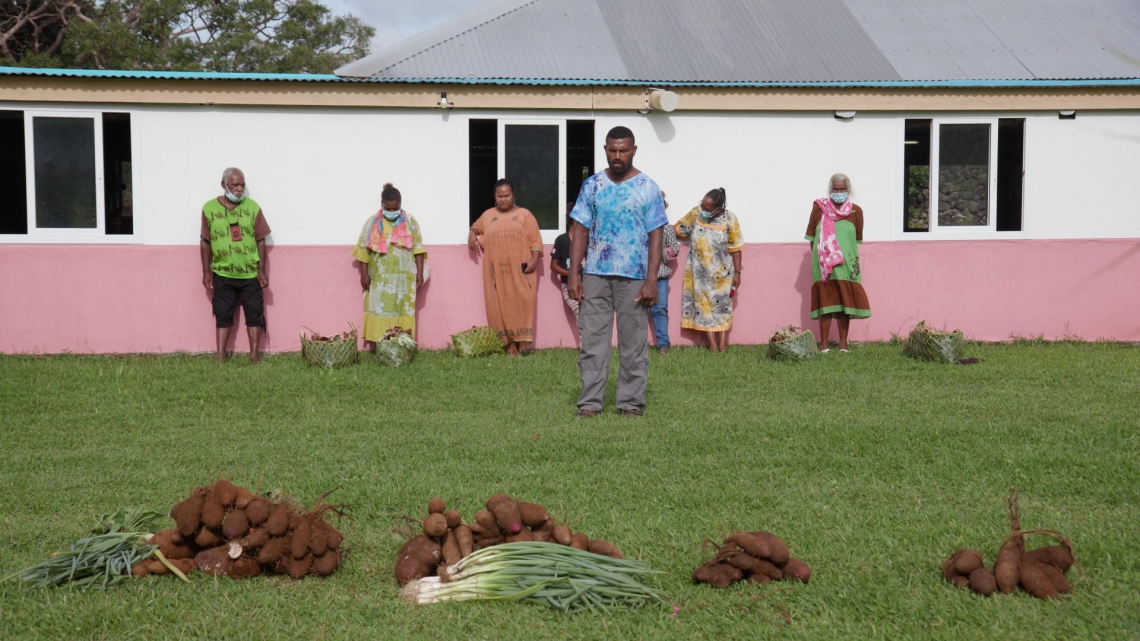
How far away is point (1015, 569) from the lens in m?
4.09

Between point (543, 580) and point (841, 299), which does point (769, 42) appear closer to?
point (841, 299)

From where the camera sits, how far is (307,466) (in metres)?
6.22

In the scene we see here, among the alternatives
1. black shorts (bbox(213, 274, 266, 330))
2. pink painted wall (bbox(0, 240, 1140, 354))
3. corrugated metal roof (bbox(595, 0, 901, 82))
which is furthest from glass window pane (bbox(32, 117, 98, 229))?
corrugated metal roof (bbox(595, 0, 901, 82))

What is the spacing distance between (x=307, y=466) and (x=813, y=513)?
2.86 metres

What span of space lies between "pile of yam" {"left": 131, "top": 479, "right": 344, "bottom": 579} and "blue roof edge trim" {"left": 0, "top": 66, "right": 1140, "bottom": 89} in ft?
23.5

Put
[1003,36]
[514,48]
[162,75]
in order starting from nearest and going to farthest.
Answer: [162,75], [514,48], [1003,36]

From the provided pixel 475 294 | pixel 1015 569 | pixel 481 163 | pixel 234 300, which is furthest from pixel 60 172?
pixel 1015 569

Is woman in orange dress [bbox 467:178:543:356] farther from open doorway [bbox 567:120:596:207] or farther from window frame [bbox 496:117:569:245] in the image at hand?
open doorway [bbox 567:120:596:207]

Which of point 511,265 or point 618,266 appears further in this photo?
point 511,265

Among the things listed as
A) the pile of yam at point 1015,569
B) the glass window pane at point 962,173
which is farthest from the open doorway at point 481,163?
the pile of yam at point 1015,569

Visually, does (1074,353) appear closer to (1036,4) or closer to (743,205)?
(743,205)

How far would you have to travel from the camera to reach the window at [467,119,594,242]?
11.7 m

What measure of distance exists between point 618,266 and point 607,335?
51cm

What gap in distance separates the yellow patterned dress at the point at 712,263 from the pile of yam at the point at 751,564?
7.21 meters
